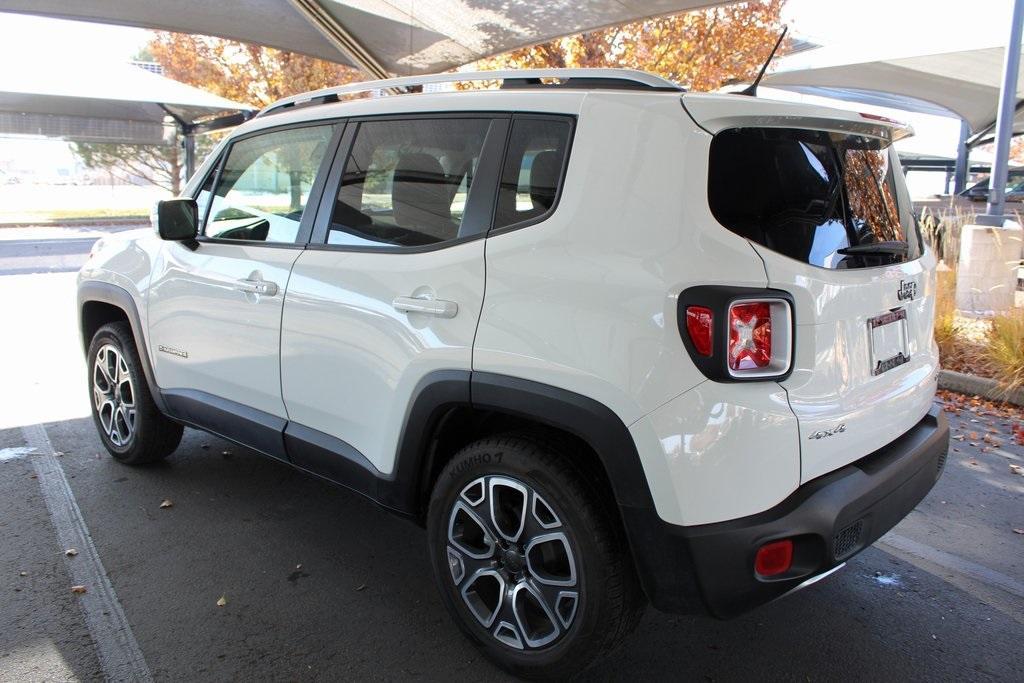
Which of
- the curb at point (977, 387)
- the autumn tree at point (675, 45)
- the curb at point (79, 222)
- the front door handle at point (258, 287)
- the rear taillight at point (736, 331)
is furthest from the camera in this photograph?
the curb at point (79, 222)

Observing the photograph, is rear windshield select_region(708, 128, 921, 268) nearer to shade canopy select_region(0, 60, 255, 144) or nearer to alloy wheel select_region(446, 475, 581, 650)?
alloy wheel select_region(446, 475, 581, 650)

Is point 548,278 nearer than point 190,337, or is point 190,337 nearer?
point 548,278

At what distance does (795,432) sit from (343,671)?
1.73 metres

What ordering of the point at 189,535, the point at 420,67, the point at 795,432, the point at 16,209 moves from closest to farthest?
the point at 795,432, the point at 189,535, the point at 420,67, the point at 16,209

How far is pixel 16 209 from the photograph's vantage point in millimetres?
32375

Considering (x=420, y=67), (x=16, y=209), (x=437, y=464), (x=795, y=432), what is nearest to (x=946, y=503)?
(x=795, y=432)

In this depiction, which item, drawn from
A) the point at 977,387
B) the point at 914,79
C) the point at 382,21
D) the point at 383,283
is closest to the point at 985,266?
the point at 977,387

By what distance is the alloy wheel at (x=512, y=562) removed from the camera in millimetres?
2473

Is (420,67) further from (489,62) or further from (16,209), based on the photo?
(16,209)

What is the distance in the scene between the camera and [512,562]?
2.61 m

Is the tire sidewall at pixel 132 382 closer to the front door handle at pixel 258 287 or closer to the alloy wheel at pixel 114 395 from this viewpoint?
the alloy wheel at pixel 114 395

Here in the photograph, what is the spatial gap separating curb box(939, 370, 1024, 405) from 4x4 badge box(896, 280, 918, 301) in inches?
164

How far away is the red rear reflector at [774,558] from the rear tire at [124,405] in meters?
3.45

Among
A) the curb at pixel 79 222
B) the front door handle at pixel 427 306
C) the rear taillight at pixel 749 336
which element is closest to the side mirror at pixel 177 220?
the front door handle at pixel 427 306
